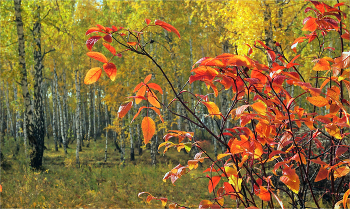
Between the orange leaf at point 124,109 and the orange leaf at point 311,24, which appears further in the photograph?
the orange leaf at point 311,24

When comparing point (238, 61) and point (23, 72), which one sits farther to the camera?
point (23, 72)

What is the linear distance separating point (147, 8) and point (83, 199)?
7.54 m

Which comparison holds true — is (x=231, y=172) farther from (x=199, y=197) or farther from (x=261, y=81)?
(x=199, y=197)

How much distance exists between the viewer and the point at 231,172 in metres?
1.00

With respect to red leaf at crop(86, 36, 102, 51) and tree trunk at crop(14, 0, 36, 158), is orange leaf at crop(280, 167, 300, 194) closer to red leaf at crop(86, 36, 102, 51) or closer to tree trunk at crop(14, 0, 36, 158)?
red leaf at crop(86, 36, 102, 51)

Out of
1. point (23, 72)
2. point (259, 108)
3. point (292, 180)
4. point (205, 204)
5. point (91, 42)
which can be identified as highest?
point (23, 72)

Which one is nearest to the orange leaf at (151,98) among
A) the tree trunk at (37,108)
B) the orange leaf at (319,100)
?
the orange leaf at (319,100)

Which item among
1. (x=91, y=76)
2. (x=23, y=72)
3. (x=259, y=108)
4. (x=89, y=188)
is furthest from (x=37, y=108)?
(x=259, y=108)

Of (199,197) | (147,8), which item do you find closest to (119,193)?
(199,197)

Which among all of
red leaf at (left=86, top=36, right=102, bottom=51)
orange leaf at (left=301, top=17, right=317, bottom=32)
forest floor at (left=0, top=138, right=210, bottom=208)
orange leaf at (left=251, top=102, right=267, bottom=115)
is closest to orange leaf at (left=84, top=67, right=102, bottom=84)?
red leaf at (left=86, top=36, right=102, bottom=51)

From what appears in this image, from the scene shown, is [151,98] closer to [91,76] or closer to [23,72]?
[91,76]

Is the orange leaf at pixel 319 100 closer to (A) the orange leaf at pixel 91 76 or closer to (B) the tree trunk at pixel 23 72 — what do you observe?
(A) the orange leaf at pixel 91 76

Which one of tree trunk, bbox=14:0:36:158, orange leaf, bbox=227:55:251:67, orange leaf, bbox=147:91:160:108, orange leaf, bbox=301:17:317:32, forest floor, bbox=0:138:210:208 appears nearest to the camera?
orange leaf, bbox=227:55:251:67

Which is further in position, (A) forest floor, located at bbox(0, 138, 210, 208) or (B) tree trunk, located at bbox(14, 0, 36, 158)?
(B) tree trunk, located at bbox(14, 0, 36, 158)
